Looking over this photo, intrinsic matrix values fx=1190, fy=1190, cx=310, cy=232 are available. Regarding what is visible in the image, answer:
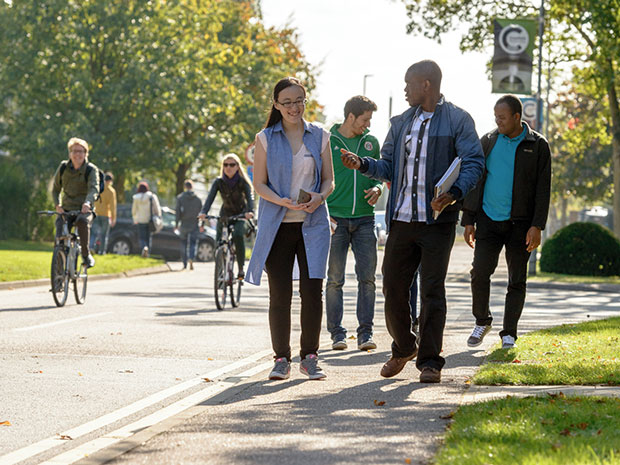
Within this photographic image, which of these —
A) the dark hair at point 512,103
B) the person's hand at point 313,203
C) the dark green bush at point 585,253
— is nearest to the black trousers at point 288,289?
the person's hand at point 313,203

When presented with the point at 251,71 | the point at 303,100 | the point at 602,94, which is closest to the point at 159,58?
the point at 251,71

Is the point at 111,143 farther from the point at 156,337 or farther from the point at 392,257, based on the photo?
the point at 392,257

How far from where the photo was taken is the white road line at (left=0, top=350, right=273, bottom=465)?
5484 millimetres

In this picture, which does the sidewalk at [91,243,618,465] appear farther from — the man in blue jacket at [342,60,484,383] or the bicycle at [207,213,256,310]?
the bicycle at [207,213,256,310]

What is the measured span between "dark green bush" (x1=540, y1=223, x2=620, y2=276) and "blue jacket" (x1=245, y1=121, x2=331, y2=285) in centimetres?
1931

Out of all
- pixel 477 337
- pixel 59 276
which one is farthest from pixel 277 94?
pixel 59 276

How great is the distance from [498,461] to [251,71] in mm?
43753

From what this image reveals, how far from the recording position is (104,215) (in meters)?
26.0

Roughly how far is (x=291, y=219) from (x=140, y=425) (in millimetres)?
2026

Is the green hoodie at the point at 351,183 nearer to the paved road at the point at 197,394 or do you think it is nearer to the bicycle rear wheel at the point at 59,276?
the paved road at the point at 197,394

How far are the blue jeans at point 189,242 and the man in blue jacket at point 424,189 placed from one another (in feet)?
57.0

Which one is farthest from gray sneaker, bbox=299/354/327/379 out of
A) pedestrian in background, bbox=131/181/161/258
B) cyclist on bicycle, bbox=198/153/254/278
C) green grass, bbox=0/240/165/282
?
pedestrian in background, bbox=131/181/161/258

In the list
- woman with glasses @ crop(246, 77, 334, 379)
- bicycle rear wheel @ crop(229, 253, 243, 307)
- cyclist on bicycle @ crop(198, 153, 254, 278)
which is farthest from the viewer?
bicycle rear wheel @ crop(229, 253, 243, 307)

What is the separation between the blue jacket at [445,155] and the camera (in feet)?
23.8
